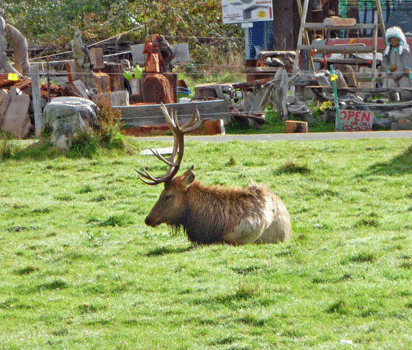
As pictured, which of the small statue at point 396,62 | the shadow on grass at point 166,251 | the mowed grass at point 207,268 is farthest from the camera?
the small statue at point 396,62

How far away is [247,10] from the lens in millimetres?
28922

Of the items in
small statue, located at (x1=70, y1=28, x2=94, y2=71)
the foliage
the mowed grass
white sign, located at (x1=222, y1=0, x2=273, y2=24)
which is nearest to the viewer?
the mowed grass

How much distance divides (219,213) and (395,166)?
17.5 feet

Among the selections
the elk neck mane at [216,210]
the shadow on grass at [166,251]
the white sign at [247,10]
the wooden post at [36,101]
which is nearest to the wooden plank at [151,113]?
the wooden post at [36,101]

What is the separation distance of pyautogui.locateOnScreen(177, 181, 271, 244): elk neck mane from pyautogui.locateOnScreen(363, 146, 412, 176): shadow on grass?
4360 millimetres

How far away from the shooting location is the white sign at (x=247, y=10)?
2877cm

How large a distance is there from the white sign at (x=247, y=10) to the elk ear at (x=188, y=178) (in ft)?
71.4

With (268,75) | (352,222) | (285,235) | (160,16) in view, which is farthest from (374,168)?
(160,16)

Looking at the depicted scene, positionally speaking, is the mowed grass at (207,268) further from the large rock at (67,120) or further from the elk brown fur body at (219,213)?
the large rock at (67,120)

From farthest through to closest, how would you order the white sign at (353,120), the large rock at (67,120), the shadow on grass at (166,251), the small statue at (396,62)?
1. the small statue at (396,62)
2. the white sign at (353,120)
3. the large rock at (67,120)
4. the shadow on grass at (166,251)

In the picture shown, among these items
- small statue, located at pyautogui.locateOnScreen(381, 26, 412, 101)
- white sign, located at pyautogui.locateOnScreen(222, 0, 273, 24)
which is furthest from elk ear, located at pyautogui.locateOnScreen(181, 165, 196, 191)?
white sign, located at pyautogui.locateOnScreen(222, 0, 273, 24)

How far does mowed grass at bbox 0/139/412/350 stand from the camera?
5285 millimetres

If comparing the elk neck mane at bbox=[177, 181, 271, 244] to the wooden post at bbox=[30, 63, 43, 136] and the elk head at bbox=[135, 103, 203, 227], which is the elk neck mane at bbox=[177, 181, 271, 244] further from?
the wooden post at bbox=[30, 63, 43, 136]

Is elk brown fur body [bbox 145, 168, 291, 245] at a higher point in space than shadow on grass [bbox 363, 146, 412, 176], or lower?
higher
